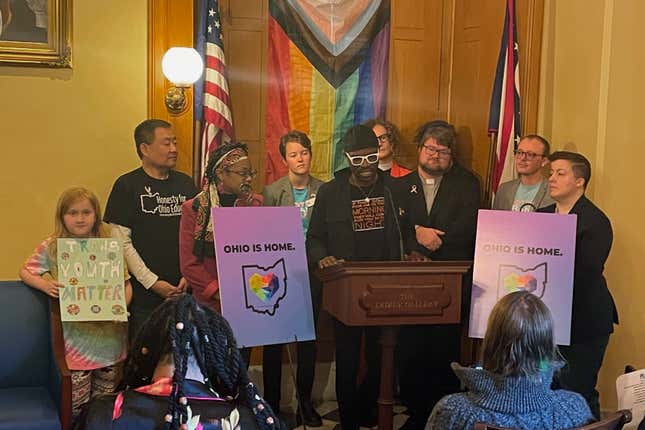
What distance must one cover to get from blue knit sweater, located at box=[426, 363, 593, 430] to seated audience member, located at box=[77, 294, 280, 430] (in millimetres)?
534

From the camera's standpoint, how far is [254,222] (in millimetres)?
3891

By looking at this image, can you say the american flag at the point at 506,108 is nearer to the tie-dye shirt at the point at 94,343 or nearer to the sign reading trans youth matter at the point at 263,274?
the sign reading trans youth matter at the point at 263,274

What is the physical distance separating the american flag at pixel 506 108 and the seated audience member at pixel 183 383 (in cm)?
316

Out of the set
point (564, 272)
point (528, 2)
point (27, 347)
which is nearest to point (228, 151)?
point (27, 347)

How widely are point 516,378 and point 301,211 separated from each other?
252 cm

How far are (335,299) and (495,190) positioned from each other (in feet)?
4.93

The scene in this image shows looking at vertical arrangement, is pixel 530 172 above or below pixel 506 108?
below

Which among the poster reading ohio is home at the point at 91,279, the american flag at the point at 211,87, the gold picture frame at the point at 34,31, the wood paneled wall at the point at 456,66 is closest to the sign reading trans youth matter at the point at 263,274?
the poster reading ohio is home at the point at 91,279

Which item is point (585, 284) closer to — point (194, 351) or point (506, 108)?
point (506, 108)

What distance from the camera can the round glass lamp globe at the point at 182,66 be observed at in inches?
178

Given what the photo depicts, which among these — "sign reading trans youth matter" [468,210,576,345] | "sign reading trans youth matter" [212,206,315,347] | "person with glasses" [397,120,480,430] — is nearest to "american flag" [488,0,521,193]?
"person with glasses" [397,120,480,430]

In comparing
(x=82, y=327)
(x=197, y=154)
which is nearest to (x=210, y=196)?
(x=197, y=154)

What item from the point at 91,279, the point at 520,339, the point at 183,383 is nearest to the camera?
the point at 183,383

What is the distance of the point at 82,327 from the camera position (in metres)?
3.60
